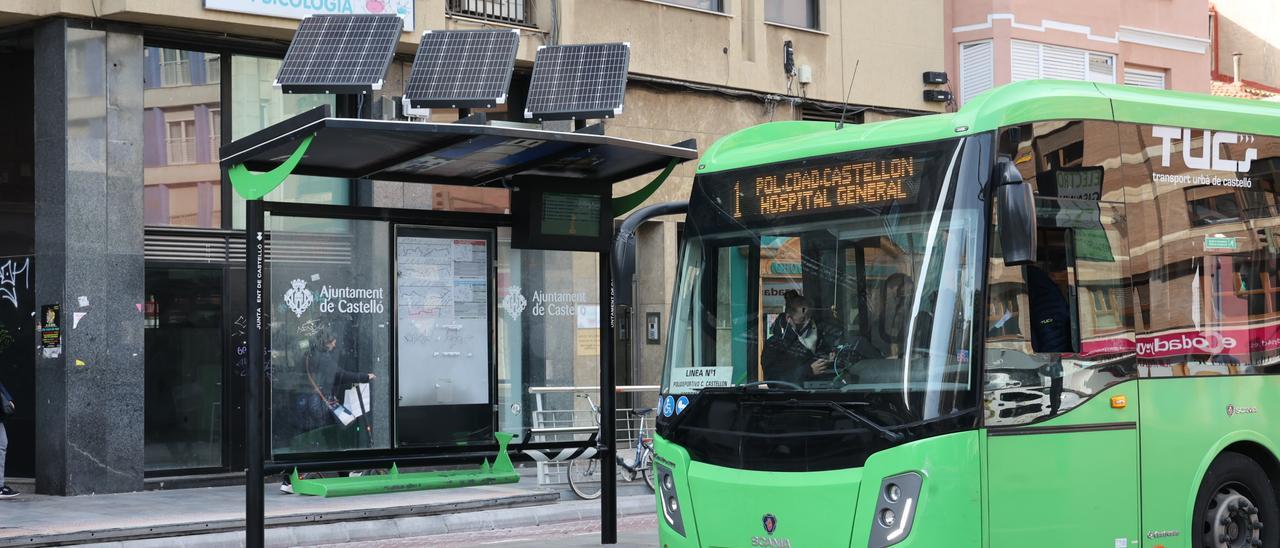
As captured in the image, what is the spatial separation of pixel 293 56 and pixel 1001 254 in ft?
16.7

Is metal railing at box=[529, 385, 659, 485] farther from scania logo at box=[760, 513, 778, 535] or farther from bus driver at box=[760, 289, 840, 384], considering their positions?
scania logo at box=[760, 513, 778, 535]

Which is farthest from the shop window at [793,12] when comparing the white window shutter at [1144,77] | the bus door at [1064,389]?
the bus door at [1064,389]

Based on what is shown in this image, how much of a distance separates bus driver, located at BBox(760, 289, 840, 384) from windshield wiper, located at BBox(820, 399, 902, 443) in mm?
215

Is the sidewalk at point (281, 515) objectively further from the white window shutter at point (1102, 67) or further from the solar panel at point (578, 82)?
the white window shutter at point (1102, 67)

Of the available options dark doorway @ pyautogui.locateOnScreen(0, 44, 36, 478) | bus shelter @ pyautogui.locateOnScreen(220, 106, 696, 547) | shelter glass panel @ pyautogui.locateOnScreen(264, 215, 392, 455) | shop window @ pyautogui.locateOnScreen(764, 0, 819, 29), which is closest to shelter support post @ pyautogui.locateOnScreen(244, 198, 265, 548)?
bus shelter @ pyautogui.locateOnScreen(220, 106, 696, 547)

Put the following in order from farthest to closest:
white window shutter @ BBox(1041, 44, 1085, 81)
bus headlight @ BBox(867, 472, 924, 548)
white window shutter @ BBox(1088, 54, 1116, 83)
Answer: white window shutter @ BBox(1088, 54, 1116, 83) < white window shutter @ BBox(1041, 44, 1085, 81) < bus headlight @ BBox(867, 472, 924, 548)

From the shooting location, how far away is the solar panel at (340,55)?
1027 cm

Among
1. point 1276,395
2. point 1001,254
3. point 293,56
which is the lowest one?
point 1276,395

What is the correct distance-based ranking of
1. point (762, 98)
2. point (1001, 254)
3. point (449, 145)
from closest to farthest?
point (1001, 254)
point (449, 145)
point (762, 98)

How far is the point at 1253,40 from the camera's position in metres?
34.2

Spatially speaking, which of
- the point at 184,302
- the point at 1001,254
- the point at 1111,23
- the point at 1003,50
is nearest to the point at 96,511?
the point at 184,302

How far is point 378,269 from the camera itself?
11.2 metres

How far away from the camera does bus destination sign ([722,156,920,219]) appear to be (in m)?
8.48

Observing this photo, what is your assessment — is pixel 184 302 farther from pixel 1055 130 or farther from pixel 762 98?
pixel 1055 130
